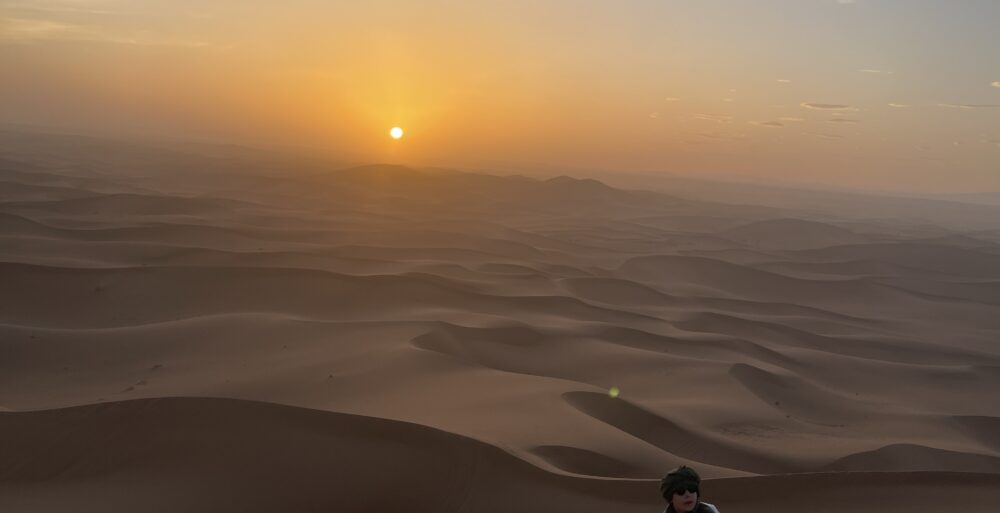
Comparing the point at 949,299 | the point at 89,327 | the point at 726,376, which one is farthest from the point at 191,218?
the point at 949,299

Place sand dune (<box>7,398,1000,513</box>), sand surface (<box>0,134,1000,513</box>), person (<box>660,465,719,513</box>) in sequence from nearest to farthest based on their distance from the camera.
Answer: person (<box>660,465,719,513</box>)
sand dune (<box>7,398,1000,513</box>)
sand surface (<box>0,134,1000,513</box>)

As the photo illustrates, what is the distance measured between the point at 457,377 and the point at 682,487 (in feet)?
25.3

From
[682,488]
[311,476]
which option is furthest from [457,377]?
[682,488]

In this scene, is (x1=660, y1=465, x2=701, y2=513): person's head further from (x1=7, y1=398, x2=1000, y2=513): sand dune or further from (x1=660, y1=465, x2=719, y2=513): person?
(x1=7, y1=398, x2=1000, y2=513): sand dune

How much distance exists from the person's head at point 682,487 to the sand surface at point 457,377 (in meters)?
3.18

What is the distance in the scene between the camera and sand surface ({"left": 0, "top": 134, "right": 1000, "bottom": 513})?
6258 millimetres

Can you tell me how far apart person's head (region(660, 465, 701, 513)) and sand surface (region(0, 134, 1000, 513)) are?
3.18 metres

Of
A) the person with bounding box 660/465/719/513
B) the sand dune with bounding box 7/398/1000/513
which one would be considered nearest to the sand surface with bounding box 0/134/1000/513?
the sand dune with bounding box 7/398/1000/513

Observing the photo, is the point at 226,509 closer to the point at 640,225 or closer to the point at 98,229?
the point at 98,229

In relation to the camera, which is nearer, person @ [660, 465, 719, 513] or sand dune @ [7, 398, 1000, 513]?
person @ [660, 465, 719, 513]

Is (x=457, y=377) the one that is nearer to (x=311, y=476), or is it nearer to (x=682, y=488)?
(x=311, y=476)

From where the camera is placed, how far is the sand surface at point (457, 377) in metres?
6.26

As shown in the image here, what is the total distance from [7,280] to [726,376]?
15.6m

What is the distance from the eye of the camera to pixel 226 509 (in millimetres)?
5688
